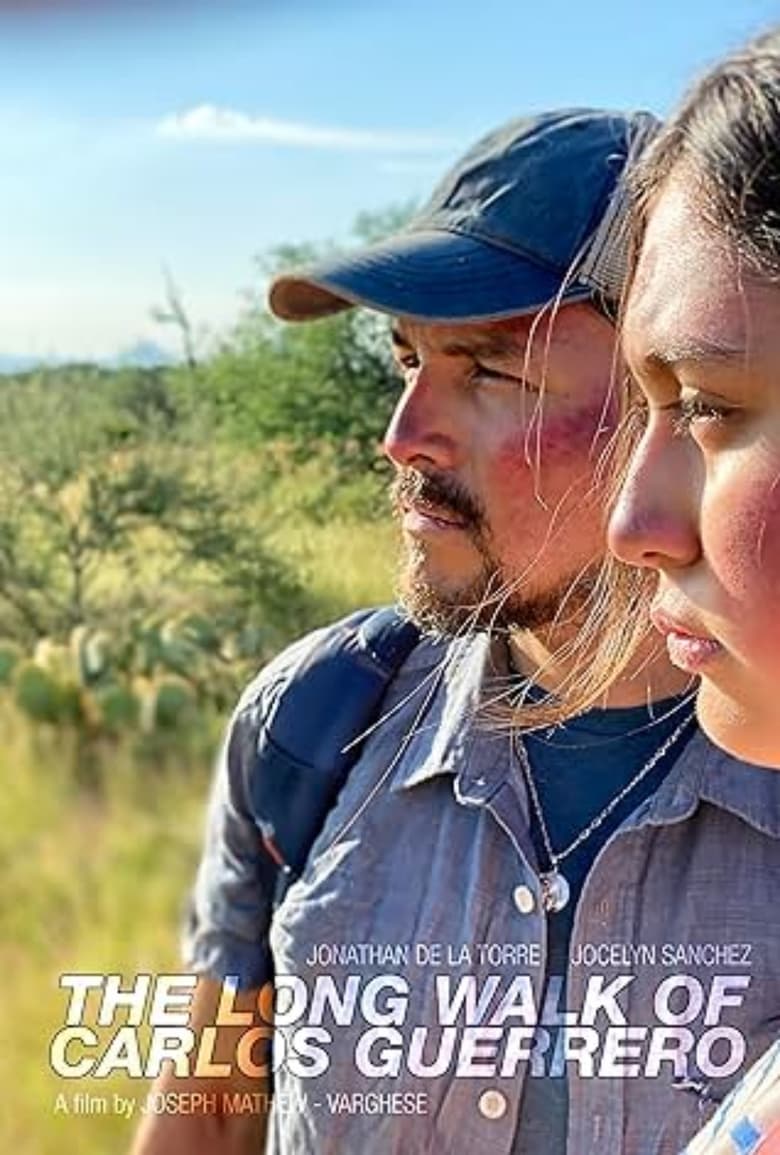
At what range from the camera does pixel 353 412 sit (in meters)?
2.14

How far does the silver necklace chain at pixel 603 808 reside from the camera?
A: 2.91ft

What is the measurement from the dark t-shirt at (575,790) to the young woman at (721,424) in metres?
0.28

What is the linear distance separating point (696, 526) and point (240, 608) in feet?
5.98

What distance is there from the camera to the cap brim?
1.01 m

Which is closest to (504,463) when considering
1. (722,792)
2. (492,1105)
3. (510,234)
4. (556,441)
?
(556,441)

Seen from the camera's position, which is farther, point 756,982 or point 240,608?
point 240,608

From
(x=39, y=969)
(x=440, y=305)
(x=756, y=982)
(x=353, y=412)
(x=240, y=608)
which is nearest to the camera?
(x=756, y=982)

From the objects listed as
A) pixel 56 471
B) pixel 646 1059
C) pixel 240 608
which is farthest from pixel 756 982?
pixel 56 471

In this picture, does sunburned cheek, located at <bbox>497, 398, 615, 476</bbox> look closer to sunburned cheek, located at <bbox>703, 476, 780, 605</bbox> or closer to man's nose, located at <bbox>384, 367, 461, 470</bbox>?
man's nose, located at <bbox>384, 367, 461, 470</bbox>

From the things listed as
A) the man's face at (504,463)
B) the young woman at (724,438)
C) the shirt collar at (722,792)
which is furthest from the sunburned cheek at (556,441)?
the young woman at (724,438)

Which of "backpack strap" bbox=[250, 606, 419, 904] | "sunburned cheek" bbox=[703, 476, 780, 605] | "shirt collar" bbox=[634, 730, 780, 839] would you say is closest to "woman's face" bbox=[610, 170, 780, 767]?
"sunburned cheek" bbox=[703, 476, 780, 605]

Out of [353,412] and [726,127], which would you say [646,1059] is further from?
[353,412]

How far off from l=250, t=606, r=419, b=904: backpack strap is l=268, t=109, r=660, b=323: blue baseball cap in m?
0.21

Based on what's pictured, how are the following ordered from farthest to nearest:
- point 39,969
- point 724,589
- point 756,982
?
point 39,969
point 756,982
point 724,589
